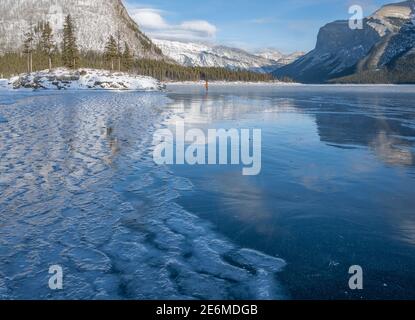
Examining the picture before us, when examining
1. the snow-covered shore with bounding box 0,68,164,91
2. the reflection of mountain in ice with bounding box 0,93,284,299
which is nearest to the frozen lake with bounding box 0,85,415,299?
the reflection of mountain in ice with bounding box 0,93,284,299

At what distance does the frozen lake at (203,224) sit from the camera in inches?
261

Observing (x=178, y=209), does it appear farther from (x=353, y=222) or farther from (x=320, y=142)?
(x=320, y=142)

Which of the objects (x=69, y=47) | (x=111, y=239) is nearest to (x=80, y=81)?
(x=69, y=47)

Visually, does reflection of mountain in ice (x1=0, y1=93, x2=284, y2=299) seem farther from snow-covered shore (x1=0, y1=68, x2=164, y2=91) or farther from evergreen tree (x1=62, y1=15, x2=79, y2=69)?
evergreen tree (x1=62, y1=15, x2=79, y2=69)

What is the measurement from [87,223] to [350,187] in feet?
25.4

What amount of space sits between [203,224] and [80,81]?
319 ft

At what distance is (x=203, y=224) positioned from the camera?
30.8 feet

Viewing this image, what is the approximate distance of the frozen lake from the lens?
21.7 ft

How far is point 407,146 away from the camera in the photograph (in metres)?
18.8

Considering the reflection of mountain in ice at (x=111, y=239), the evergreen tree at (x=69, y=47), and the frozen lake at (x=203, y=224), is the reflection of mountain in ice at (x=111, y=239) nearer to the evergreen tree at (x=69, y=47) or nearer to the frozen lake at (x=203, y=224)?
the frozen lake at (x=203, y=224)

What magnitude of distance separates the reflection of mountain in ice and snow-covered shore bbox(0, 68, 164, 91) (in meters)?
86.1

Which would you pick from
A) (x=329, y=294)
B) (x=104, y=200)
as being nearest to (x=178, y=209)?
(x=104, y=200)

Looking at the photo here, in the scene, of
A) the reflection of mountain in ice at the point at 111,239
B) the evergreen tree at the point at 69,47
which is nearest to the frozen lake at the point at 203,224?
the reflection of mountain in ice at the point at 111,239
